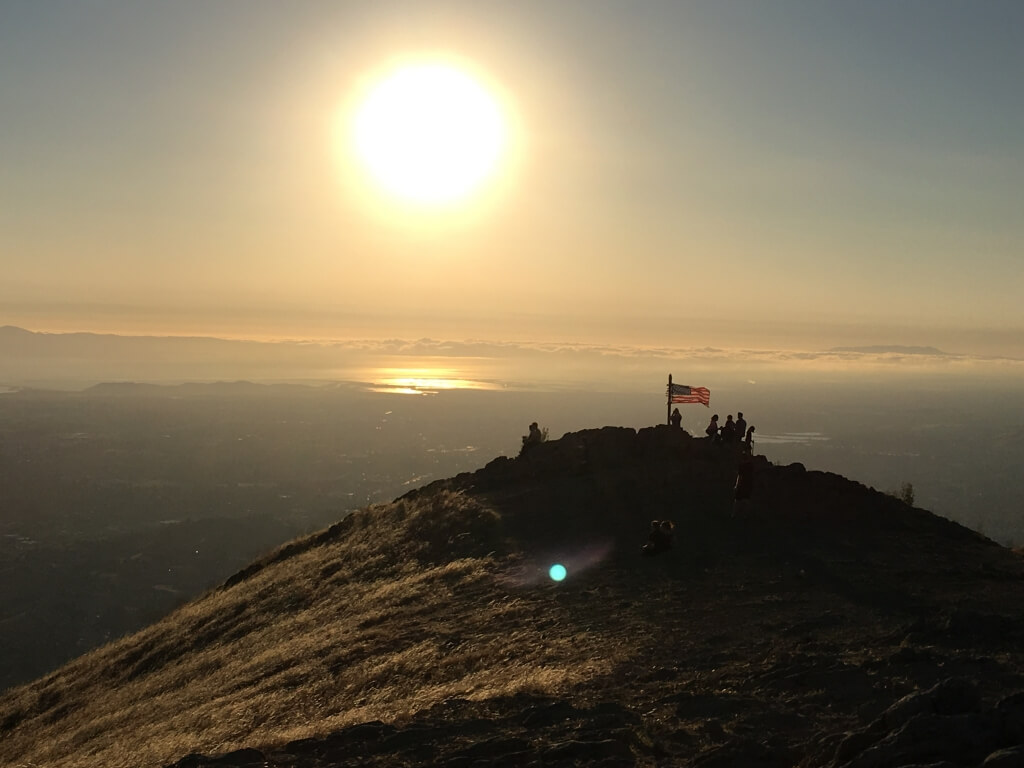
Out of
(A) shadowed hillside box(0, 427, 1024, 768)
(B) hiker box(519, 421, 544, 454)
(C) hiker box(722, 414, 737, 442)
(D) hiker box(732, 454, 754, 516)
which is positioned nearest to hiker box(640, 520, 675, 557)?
(A) shadowed hillside box(0, 427, 1024, 768)

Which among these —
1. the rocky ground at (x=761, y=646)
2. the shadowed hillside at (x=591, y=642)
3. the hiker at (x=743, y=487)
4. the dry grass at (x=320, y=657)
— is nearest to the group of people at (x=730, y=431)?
the shadowed hillside at (x=591, y=642)

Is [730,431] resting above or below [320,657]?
above

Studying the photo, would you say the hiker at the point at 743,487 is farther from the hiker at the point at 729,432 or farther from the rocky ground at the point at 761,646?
the hiker at the point at 729,432

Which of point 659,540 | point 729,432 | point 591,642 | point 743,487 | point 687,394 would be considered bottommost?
point 591,642

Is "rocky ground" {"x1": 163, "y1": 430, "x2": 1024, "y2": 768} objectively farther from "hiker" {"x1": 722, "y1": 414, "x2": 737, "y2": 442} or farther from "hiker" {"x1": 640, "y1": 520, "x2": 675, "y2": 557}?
"hiker" {"x1": 722, "y1": 414, "x2": 737, "y2": 442}

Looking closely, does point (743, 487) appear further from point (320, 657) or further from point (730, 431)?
point (320, 657)

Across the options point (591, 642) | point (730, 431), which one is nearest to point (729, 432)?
point (730, 431)

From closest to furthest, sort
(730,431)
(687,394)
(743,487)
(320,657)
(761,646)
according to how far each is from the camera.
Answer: (761,646), (320,657), (743,487), (730,431), (687,394)

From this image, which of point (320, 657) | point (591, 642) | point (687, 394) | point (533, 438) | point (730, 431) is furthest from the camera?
point (533, 438)

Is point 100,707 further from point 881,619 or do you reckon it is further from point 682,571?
point 881,619
